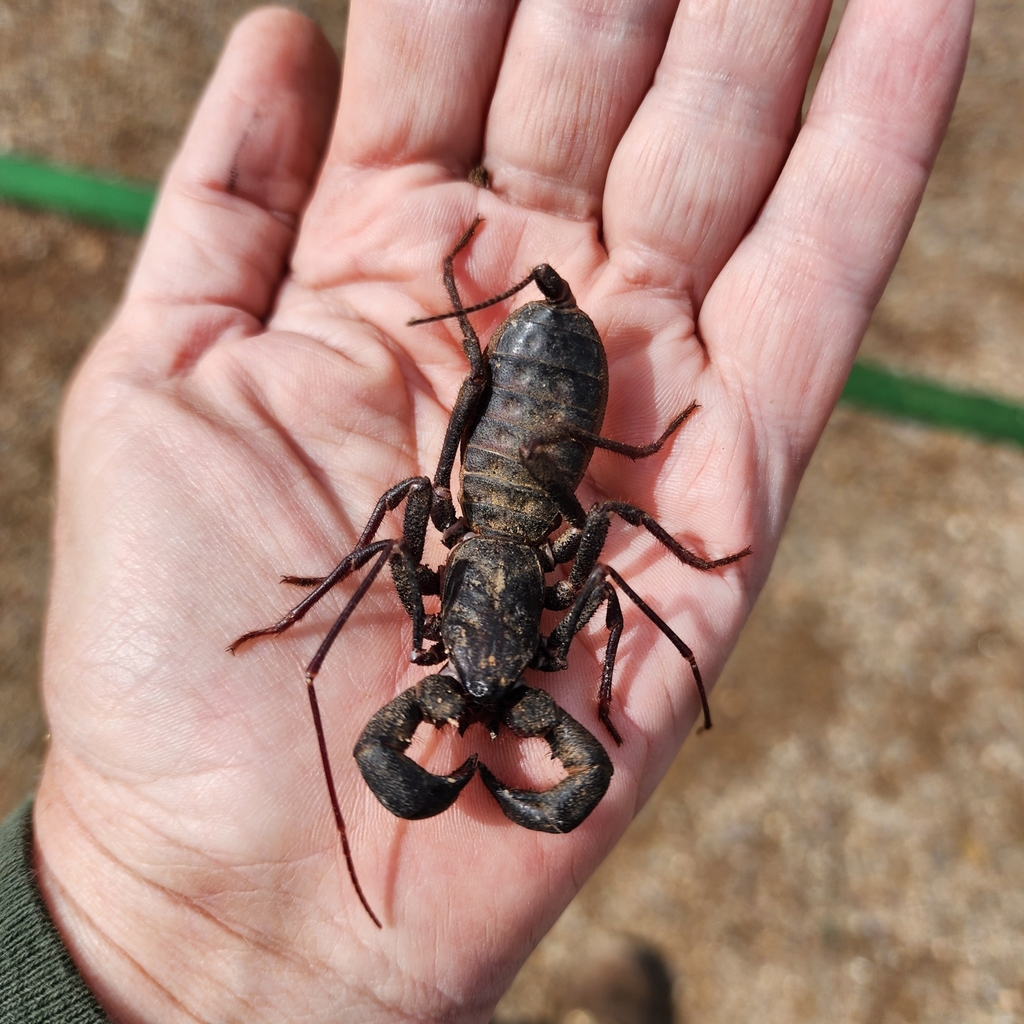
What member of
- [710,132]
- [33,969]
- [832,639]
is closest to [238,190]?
[710,132]

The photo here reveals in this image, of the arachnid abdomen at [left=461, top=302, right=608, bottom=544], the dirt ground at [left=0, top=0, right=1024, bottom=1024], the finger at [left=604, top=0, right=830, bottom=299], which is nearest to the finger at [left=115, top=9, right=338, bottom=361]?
the arachnid abdomen at [left=461, top=302, right=608, bottom=544]

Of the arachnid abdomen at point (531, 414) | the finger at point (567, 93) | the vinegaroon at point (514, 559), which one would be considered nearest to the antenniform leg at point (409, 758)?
the vinegaroon at point (514, 559)

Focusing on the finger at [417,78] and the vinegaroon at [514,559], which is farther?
the finger at [417,78]

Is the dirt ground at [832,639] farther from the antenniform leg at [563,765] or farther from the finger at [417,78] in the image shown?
the finger at [417,78]

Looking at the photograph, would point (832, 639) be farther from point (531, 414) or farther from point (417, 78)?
point (417, 78)

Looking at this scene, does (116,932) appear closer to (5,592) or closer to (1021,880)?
(5,592)
